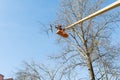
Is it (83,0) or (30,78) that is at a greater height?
(83,0)

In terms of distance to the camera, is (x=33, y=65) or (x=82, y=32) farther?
(x=33, y=65)

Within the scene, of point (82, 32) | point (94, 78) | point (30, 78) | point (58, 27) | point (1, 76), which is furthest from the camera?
point (1, 76)

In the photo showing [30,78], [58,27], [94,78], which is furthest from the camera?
[30,78]

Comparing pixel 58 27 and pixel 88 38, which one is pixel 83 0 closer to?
pixel 88 38

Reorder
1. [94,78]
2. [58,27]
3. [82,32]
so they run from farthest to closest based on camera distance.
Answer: [82,32] → [94,78] → [58,27]

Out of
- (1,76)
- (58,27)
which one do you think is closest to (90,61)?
(58,27)

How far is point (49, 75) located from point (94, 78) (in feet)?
45.2

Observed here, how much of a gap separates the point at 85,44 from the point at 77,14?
292 centimetres

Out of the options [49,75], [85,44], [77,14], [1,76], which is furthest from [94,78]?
[1,76]

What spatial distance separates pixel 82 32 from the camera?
2491cm

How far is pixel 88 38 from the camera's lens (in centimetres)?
2475

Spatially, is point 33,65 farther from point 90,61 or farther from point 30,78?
point 90,61

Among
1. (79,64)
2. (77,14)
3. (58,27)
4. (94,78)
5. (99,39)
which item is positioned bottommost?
(58,27)

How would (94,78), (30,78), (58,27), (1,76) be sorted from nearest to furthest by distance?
(58,27)
(94,78)
(30,78)
(1,76)
